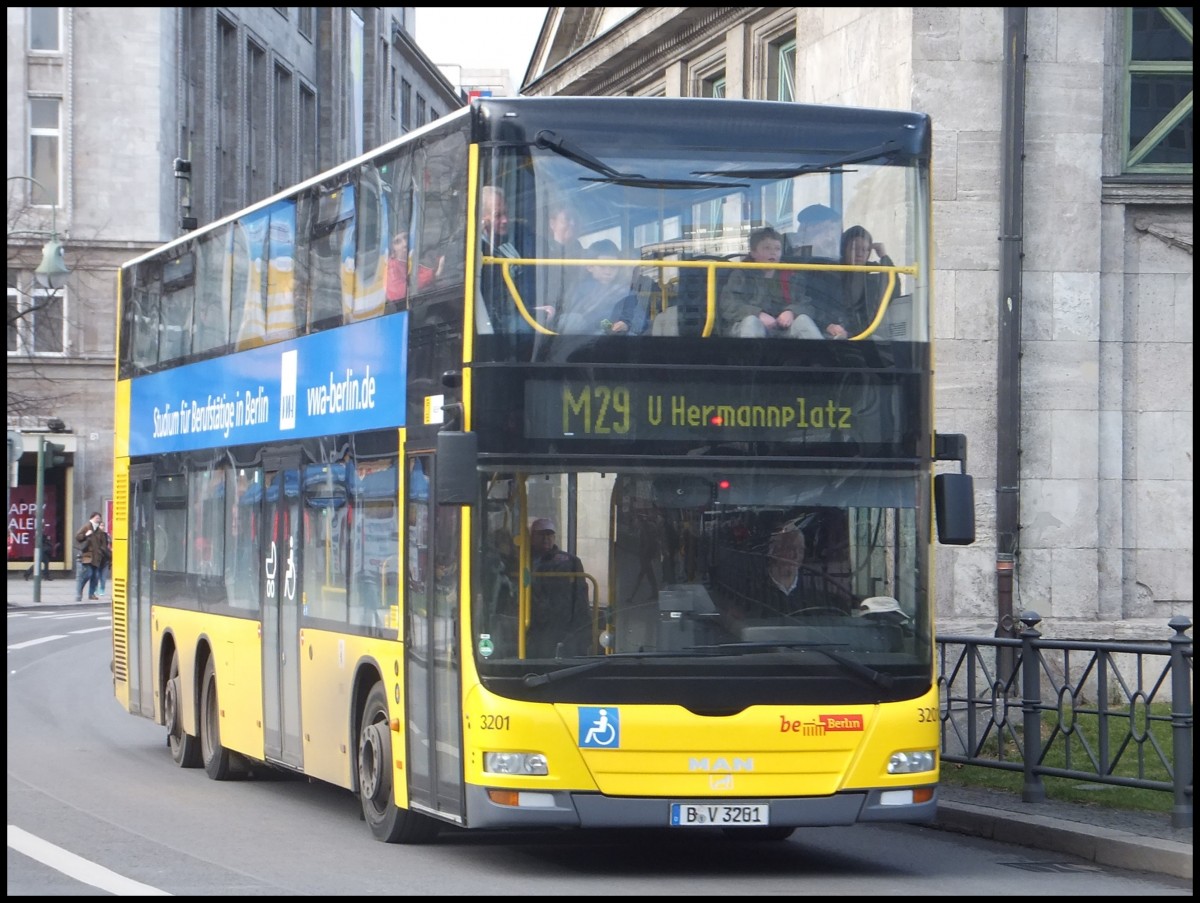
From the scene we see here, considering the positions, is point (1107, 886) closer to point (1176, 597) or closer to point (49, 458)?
point (1176, 597)

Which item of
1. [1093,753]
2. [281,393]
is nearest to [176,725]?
[281,393]

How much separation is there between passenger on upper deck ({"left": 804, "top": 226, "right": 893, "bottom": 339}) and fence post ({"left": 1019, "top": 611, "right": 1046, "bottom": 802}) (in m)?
3.19

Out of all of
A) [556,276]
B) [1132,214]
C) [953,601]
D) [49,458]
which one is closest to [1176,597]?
[953,601]

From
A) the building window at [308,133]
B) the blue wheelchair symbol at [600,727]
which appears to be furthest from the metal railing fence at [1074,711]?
the building window at [308,133]

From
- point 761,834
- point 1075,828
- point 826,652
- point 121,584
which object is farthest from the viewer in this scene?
point 121,584

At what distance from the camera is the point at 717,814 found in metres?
10.3

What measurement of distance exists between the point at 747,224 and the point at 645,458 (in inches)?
50.5

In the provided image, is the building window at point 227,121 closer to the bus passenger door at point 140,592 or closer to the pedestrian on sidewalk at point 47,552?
the pedestrian on sidewalk at point 47,552

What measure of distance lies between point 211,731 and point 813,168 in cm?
738

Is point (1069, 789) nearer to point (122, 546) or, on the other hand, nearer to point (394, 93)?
point (122, 546)

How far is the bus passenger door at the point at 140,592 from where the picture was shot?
17609mm

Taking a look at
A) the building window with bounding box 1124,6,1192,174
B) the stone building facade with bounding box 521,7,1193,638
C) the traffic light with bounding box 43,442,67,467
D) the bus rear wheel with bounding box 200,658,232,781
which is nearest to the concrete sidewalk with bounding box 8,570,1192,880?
the stone building facade with bounding box 521,7,1193,638

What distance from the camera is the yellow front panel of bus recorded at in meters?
10.2

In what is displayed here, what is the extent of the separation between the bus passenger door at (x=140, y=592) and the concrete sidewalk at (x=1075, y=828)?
22.9ft
